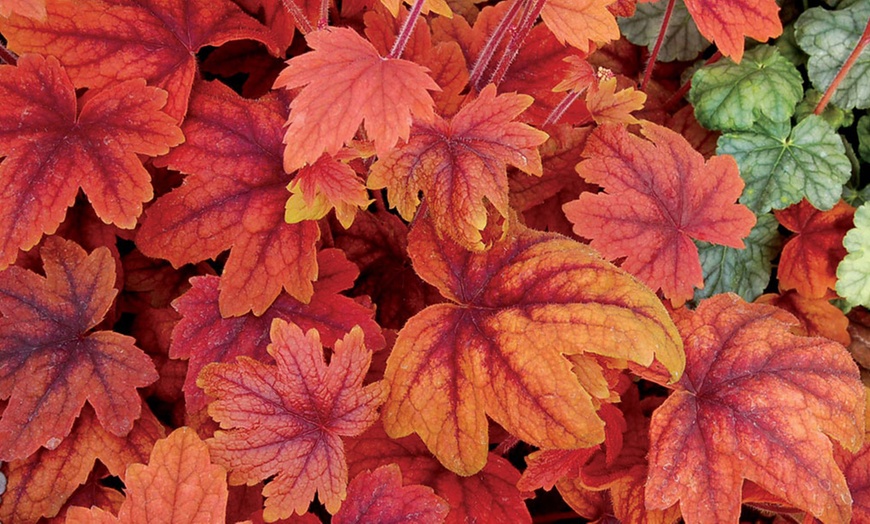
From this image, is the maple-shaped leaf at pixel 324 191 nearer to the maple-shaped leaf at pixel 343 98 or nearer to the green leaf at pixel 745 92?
the maple-shaped leaf at pixel 343 98

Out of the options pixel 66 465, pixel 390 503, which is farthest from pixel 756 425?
pixel 66 465

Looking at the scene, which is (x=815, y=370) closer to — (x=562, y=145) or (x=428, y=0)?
(x=562, y=145)

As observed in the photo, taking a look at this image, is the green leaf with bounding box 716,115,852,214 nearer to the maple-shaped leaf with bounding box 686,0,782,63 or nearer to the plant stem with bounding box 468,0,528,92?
the maple-shaped leaf with bounding box 686,0,782,63

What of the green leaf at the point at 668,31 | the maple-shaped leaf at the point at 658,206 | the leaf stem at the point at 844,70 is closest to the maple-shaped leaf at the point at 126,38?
the maple-shaped leaf at the point at 658,206

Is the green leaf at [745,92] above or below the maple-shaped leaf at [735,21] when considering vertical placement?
below

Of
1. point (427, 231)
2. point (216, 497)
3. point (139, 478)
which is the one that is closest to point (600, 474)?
point (427, 231)

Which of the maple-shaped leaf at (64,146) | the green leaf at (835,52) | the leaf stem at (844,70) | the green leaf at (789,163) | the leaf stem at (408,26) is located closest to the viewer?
the leaf stem at (408,26)
